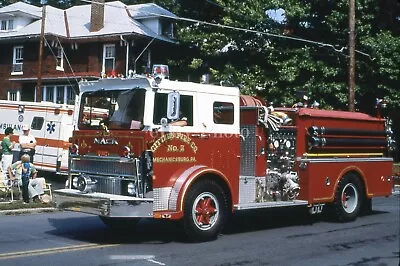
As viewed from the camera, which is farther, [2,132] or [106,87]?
[2,132]

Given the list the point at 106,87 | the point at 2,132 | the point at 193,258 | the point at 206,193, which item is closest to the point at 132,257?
the point at 193,258

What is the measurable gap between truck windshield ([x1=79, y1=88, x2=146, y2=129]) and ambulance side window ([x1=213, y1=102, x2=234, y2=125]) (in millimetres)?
1440

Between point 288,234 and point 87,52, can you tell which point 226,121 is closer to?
point 288,234

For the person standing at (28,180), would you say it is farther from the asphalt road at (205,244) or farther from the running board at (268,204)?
the running board at (268,204)

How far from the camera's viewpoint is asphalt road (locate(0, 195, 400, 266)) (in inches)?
346

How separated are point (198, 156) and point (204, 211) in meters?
0.90

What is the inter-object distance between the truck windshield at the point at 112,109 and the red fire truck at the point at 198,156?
0.06 feet

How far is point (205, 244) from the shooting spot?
10.1 m

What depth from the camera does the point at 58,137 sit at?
21.2 metres

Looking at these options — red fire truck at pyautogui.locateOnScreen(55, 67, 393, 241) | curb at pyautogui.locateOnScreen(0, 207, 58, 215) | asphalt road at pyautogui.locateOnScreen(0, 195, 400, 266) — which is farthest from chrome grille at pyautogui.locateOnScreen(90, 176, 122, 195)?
curb at pyautogui.locateOnScreen(0, 207, 58, 215)

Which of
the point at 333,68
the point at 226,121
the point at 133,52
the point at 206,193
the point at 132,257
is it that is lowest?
the point at 132,257

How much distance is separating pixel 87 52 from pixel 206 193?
3230 centimetres

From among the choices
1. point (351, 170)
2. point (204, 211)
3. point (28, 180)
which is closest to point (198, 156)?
point (204, 211)

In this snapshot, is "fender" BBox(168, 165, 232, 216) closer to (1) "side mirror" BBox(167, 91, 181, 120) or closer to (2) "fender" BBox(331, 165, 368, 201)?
(1) "side mirror" BBox(167, 91, 181, 120)
